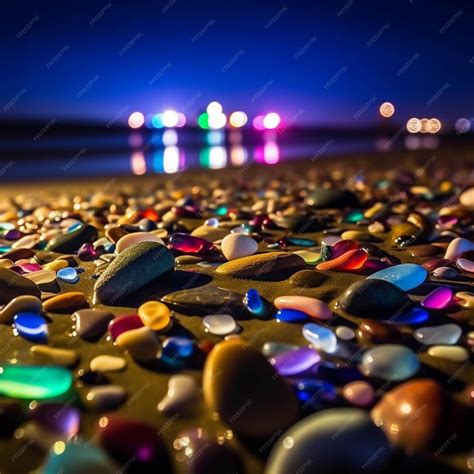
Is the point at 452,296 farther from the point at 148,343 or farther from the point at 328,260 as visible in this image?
the point at 148,343

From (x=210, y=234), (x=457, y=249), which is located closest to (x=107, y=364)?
(x=210, y=234)

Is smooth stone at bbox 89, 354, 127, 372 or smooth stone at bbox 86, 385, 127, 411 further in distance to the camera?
smooth stone at bbox 89, 354, 127, 372

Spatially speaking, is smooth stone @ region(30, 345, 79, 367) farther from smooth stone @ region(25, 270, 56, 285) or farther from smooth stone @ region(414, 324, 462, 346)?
A: smooth stone @ region(414, 324, 462, 346)

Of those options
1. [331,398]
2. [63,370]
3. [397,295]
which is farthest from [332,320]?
[63,370]

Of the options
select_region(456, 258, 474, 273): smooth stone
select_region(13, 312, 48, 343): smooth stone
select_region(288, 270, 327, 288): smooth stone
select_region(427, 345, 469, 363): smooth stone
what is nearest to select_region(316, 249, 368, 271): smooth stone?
select_region(288, 270, 327, 288): smooth stone

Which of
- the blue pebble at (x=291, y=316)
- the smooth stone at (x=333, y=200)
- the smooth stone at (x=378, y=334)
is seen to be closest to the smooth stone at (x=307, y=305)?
the blue pebble at (x=291, y=316)

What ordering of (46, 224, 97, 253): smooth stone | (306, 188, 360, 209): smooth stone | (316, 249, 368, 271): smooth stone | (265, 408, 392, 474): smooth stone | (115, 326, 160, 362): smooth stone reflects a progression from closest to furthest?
(265, 408, 392, 474): smooth stone < (115, 326, 160, 362): smooth stone < (316, 249, 368, 271): smooth stone < (46, 224, 97, 253): smooth stone < (306, 188, 360, 209): smooth stone

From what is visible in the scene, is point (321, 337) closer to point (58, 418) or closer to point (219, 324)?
point (219, 324)
